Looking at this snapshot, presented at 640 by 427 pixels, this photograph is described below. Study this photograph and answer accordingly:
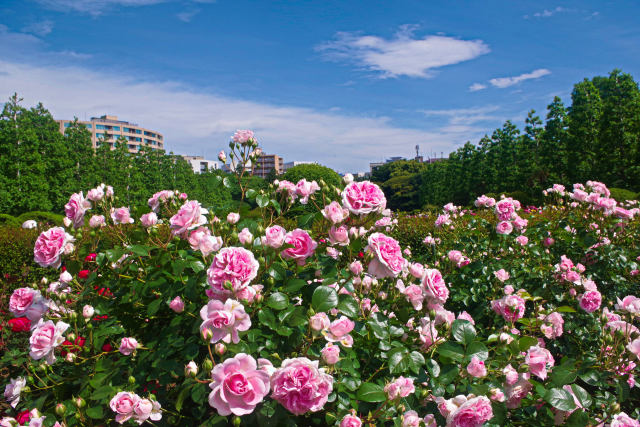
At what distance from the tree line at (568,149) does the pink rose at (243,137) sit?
16877mm

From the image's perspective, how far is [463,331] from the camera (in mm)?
1671

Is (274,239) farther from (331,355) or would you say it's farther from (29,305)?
(29,305)

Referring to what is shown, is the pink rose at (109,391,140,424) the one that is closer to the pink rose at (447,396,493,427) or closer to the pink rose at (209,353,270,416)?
the pink rose at (209,353,270,416)

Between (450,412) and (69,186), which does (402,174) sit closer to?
(69,186)

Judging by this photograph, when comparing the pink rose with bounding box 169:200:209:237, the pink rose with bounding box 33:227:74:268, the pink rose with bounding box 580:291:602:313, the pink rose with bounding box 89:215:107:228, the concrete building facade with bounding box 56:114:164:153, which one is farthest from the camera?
the concrete building facade with bounding box 56:114:164:153

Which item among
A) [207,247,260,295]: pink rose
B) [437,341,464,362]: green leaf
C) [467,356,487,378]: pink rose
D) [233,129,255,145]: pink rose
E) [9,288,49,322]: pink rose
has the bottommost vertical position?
[467,356,487,378]: pink rose

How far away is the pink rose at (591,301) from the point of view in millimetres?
2660

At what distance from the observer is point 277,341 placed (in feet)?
5.00

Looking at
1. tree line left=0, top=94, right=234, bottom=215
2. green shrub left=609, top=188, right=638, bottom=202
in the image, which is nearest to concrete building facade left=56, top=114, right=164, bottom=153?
tree line left=0, top=94, right=234, bottom=215

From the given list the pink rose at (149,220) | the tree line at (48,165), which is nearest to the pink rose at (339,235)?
the pink rose at (149,220)

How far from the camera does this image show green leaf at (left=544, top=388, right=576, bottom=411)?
1.53 m

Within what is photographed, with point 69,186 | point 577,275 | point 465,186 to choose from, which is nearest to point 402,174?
point 465,186

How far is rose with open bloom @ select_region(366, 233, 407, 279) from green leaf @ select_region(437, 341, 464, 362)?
354mm

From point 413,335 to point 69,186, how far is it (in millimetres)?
24836
